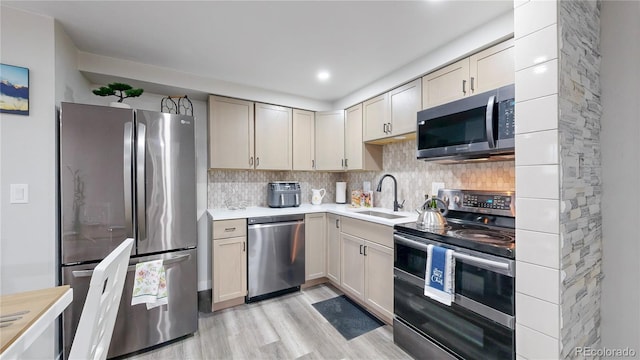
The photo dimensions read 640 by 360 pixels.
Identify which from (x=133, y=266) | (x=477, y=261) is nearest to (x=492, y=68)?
(x=477, y=261)

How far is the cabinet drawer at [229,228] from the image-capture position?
2.33m

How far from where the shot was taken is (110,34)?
179cm

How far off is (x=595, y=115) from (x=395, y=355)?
74.0 inches

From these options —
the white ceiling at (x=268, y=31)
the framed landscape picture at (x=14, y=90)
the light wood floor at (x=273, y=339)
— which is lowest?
the light wood floor at (x=273, y=339)

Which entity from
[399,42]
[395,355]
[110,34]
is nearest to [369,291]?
[395,355]

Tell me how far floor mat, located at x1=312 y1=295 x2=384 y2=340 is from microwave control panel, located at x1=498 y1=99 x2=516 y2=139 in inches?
70.2

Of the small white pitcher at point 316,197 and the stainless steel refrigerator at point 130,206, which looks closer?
the stainless steel refrigerator at point 130,206

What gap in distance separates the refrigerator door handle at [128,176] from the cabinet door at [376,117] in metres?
2.14

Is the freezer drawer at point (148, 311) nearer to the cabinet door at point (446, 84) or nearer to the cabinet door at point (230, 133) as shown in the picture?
the cabinet door at point (230, 133)

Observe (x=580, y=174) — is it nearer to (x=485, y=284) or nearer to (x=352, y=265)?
(x=485, y=284)

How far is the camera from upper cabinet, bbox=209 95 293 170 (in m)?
2.64

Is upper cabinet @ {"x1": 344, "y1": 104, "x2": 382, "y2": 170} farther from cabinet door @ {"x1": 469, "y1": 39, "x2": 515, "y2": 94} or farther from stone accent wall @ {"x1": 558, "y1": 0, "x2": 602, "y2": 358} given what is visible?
stone accent wall @ {"x1": 558, "y1": 0, "x2": 602, "y2": 358}

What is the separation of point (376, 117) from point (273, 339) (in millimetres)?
2264

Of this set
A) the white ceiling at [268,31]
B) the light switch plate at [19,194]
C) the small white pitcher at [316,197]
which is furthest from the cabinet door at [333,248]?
the light switch plate at [19,194]
